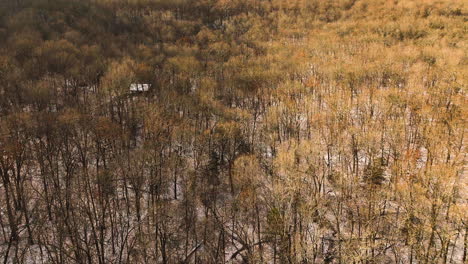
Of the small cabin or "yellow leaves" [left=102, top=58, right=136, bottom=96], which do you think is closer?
"yellow leaves" [left=102, top=58, right=136, bottom=96]

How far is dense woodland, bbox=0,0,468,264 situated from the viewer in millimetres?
22719

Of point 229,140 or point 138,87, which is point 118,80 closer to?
point 138,87

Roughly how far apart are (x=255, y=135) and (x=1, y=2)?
60146 millimetres

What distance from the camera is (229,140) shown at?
3334cm

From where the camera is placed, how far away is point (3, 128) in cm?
2792

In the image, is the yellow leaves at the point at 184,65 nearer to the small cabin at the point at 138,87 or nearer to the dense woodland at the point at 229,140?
the dense woodland at the point at 229,140

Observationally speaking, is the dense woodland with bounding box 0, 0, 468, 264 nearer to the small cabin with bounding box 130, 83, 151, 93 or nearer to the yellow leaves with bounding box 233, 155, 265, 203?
the yellow leaves with bounding box 233, 155, 265, 203

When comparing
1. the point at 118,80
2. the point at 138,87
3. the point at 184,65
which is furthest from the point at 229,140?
the point at 184,65

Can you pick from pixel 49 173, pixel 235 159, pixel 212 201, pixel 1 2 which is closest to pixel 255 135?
pixel 235 159

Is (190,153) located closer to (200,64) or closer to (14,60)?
(200,64)

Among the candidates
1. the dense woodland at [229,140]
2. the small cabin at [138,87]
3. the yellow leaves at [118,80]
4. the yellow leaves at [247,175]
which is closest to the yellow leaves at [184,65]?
the dense woodland at [229,140]

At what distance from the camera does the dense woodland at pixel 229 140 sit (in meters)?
22.7

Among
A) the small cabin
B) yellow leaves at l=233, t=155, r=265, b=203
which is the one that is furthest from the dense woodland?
the small cabin

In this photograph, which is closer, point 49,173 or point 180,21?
point 49,173
